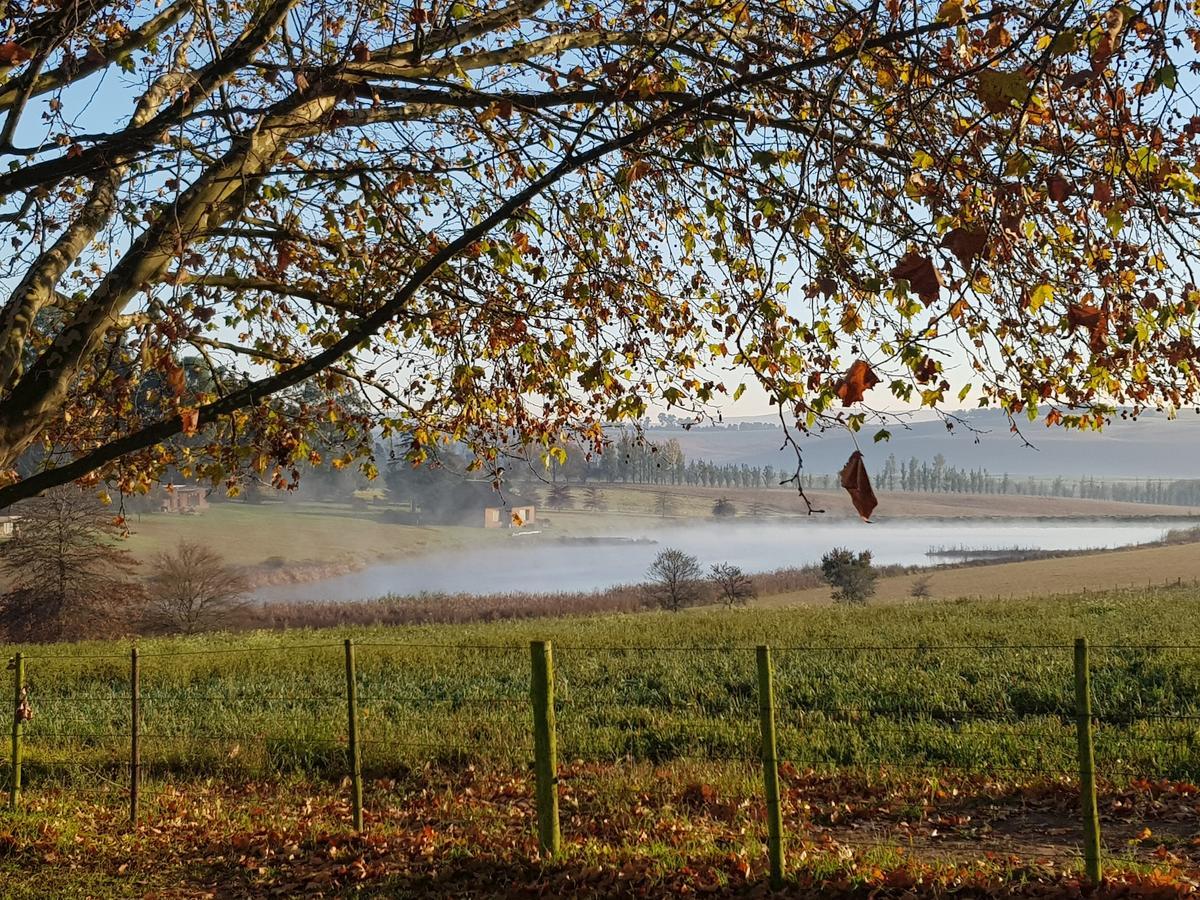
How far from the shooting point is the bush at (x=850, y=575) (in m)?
55.4

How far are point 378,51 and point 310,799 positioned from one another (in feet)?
25.0

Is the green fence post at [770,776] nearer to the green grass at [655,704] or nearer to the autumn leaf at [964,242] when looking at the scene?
the green grass at [655,704]

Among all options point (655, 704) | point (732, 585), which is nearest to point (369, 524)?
point (732, 585)

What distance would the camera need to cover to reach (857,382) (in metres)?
3.27

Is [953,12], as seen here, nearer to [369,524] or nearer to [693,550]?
[369,524]

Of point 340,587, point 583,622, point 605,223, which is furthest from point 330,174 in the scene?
point 340,587

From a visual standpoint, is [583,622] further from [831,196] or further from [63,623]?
[831,196]

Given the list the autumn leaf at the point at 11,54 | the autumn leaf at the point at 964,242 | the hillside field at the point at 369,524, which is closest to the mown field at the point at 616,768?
the autumn leaf at the point at 964,242

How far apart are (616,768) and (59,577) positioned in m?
34.4

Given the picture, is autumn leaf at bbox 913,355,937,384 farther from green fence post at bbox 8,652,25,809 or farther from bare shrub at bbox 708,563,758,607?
bare shrub at bbox 708,563,758,607

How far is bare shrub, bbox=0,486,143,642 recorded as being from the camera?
37156 mm

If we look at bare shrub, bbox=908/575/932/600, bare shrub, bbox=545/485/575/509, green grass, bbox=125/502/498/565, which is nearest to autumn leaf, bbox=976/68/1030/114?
bare shrub, bbox=908/575/932/600

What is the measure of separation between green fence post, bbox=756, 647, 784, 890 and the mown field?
6.6 inches

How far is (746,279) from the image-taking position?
29.6 feet
